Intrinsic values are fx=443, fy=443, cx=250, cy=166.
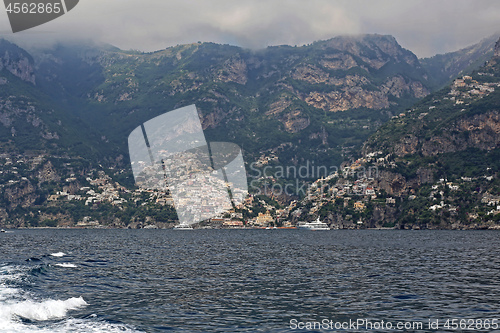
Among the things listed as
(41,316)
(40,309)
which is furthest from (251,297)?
(40,309)

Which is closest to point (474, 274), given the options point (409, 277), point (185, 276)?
point (409, 277)

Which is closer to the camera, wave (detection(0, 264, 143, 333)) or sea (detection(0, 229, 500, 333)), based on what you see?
wave (detection(0, 264, 143, 333))

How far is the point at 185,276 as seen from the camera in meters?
47.6

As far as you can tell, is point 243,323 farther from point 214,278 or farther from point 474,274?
point 474,274

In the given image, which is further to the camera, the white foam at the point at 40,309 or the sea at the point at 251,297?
the white foam at the point at 40,309

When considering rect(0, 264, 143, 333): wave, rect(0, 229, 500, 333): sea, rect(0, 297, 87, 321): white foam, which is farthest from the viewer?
rect(0, 297, 87, 321): white foam

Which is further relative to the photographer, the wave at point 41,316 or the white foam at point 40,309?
the white foam at point 40,309

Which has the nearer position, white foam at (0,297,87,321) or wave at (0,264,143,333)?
wave at (0,264,143,333)

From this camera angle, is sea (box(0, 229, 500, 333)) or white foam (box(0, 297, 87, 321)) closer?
sea (box(0, 229, 500, 333))

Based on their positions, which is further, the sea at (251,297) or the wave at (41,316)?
the sea at (251,297)

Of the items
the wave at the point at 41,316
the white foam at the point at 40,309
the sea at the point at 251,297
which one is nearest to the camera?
the wave at the point at 41,316

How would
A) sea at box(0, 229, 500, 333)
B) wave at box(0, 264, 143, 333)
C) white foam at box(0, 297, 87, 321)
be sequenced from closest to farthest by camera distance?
wave at box(0, 264, 143, 333), sea at box(0, 229, 500, 333), white foam at box(0, 297, 87, 321)

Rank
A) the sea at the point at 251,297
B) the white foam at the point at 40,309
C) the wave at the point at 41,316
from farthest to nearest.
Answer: the white foam at the point at 40,309 < the sea at the point at 251,297 < the wave at the point at 41,316

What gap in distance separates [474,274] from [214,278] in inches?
1068
